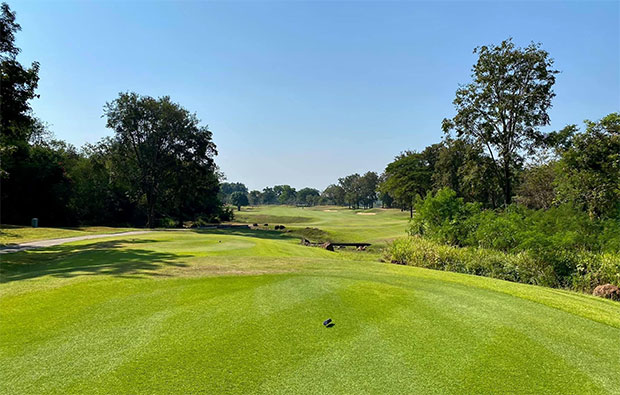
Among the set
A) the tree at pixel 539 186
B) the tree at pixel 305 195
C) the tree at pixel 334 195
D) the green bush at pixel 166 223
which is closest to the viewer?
the tree at pixel 539 186

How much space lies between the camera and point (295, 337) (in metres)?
4.64

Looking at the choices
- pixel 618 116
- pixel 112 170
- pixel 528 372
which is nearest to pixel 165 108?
pixel 112 170

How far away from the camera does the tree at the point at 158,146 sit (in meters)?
38.2

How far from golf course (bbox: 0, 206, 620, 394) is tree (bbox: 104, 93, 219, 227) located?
112 ft

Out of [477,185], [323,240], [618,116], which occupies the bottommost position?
[323,240]

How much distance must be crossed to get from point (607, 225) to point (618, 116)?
24.9ft

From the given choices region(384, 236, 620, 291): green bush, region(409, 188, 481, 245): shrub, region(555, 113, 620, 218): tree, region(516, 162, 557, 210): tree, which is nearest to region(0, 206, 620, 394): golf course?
region(384, 236, 620, 291): green bush

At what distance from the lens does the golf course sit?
140 inches

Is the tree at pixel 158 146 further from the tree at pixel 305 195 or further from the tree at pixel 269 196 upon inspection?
the tree at pixel 269 196

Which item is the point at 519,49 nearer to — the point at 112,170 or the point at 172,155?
the point at 172,155

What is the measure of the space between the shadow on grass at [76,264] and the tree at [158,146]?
25477mm

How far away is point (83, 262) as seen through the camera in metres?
11.4

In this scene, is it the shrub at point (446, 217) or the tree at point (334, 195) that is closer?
the shrub at point (446, 217)

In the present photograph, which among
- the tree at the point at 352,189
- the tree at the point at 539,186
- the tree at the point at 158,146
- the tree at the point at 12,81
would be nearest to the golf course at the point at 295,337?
the tree at the point at 12,81
